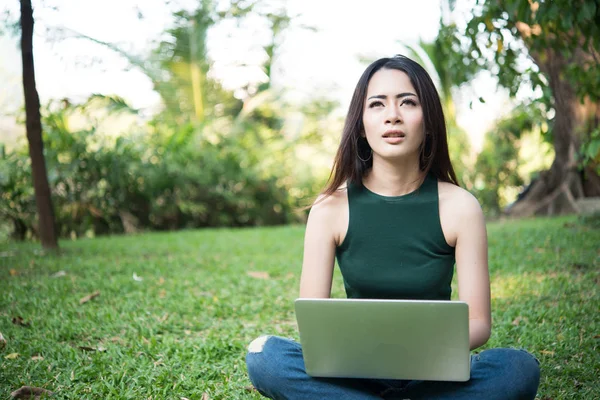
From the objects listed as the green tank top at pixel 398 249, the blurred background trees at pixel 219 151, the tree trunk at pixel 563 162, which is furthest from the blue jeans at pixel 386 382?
the tree trunk at pixel 563 162

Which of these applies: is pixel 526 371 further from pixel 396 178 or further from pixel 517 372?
pixel 396 178

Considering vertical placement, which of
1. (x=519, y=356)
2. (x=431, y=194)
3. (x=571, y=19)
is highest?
(x=571, y=19)

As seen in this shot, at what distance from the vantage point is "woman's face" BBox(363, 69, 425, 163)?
79.6 inches

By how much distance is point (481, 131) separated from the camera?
1222 centimetres

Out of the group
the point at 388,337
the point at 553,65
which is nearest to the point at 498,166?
the point at 553,65

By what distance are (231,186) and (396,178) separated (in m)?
7.50

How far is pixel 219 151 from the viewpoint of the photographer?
973 cm

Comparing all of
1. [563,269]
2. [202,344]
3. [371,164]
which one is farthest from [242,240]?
[371,164]

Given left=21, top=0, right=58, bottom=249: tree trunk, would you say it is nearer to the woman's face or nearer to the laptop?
the woman's face

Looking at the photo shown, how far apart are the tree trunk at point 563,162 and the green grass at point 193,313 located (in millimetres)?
1719

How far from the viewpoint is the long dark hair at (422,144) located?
2.04m

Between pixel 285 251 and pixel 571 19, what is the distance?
3.62 m

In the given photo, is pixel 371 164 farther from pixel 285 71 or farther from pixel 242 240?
pixel 285 71

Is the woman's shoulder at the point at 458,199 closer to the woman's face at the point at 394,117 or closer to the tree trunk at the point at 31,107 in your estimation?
the woman's face at the point at 394,117
